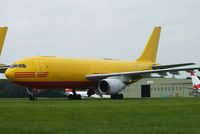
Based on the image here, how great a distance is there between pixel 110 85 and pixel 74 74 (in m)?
3.41

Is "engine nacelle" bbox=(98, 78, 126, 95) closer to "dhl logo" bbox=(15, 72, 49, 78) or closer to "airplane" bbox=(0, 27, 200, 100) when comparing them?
"airplane" bbox=(0, 27, 200, 100)

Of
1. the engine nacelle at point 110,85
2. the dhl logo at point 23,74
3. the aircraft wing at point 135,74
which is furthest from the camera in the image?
the aircraft wing at point 135,74

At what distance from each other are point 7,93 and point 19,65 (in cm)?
→ 4850

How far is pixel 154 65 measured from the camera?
138ft

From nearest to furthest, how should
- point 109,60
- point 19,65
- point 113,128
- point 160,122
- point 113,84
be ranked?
point 113,128 < point 160,122 < point 19,65 < point 113,84 < point 109,60

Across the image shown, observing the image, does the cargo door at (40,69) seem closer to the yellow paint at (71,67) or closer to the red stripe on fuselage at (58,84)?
the yellow paint at (71,67)

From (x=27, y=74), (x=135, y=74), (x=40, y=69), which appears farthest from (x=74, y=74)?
(x=135, y=74)

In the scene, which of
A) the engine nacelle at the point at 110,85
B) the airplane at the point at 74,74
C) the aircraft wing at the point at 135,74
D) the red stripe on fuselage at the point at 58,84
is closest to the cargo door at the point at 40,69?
the airplane at the point at 74,74

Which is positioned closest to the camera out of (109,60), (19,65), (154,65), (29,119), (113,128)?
(113,128)

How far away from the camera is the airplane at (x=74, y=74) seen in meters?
29.6

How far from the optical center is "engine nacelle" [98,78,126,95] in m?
31.9

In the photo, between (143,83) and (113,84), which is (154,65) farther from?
(143,83)

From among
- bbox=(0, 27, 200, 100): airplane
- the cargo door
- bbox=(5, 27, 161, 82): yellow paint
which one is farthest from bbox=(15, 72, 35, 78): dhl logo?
the cargo door

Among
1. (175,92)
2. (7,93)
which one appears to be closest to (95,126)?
(175,92)
